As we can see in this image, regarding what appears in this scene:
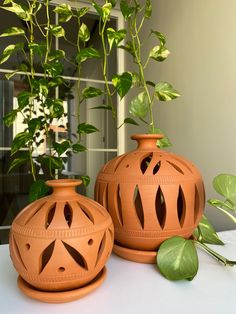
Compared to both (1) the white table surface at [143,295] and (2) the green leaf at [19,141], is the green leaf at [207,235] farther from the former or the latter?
(2) the green leaf at [19,141]

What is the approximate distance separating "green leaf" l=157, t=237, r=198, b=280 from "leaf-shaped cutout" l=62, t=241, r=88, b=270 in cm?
16

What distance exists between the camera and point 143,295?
0.45 metres

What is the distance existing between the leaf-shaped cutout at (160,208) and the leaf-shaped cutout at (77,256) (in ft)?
0.68

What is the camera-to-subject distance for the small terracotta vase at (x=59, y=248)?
405mm

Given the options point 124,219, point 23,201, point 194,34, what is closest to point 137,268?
point 124,219

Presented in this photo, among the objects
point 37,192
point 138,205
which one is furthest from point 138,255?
point 37,192

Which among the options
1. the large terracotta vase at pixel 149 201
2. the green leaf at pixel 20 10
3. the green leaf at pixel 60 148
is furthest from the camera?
the green leaf at pixel 60 148

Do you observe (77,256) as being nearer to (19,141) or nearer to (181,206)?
(181,206)

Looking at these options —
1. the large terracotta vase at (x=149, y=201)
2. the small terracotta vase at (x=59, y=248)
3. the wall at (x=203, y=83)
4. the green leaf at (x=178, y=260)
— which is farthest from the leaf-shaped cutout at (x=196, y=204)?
the wall at (x=203, y=83)

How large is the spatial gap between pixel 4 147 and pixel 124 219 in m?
1.46

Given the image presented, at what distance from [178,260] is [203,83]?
898mm

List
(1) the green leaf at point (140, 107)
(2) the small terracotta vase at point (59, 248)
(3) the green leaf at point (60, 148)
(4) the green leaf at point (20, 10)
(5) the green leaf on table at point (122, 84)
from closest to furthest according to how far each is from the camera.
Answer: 1. (2) the small terracotta vase at point (59, 248)
2. (5) the green leaf on table at point (122, 84)
3. (1) the green leaf at point (140, 107)
4. (4) the green leaf at point (20, 10)
5. (3) the green leaf at point (60, 148)

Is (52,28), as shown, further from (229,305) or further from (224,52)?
(229,305)

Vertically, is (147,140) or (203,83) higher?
(203,83)
